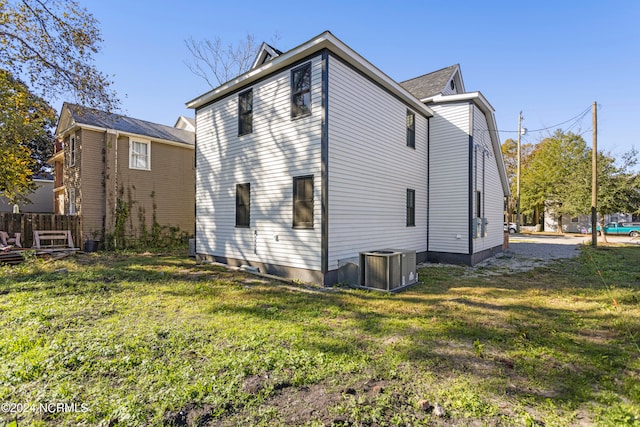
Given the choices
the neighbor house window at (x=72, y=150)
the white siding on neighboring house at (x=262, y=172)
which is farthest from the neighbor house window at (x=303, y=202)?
the neighbor house window at (x=72, y=150)

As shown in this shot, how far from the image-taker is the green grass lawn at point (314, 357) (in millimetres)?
2594

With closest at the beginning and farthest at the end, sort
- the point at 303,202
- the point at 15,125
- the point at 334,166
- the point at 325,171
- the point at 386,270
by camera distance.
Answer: the point at 386,270, the point at 325,171, the point at 334,166, the point at 303,202, the point at 15,125

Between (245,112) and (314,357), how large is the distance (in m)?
8.34

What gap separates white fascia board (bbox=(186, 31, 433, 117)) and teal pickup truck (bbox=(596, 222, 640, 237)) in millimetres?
29072

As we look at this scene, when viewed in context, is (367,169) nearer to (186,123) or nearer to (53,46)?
(53,46)

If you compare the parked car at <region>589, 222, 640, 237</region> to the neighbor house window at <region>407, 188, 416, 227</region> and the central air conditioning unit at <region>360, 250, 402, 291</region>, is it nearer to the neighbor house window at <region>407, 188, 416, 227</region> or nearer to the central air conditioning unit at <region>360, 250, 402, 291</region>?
the neighbor house window at <region>407, 188, 416, 227</region>

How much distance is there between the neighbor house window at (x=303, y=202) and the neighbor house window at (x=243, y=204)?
2145mm

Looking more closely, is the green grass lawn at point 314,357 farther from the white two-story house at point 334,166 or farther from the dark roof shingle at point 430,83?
the dark roof shingle at point 430,83

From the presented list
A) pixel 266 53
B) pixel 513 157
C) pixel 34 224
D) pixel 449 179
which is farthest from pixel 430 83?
pixel 513 157

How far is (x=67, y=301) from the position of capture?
19.0 ft

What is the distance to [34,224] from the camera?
42.9 ft

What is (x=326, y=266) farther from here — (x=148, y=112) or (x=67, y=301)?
(x=148, y=112)

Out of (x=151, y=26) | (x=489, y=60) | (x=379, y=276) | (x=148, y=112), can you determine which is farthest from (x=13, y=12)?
(x=489, y=60)

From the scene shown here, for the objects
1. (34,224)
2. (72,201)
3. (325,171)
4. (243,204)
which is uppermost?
(325,171)
